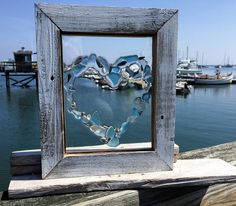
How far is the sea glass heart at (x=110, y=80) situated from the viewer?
151 centimetres

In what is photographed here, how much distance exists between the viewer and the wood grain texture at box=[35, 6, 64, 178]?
1.39 metres

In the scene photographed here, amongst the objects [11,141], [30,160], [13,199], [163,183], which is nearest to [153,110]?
[163,183]

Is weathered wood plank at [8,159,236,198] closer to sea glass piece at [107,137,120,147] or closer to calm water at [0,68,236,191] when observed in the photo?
sea glass piece at [107,137,120,147]

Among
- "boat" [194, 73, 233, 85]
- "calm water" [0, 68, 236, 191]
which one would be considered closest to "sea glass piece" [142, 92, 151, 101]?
"calm water" [0, 68, 236, 191]

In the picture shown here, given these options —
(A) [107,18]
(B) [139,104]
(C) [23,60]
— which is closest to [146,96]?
(B) [139,104]

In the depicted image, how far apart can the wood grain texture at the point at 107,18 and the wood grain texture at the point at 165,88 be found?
2.3 inches

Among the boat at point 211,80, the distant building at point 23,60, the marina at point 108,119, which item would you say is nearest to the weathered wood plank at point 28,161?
the marina at point 108,119

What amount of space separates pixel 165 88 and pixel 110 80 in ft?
0.97

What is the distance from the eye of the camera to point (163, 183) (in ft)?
4.91

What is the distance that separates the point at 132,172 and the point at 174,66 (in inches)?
23.9

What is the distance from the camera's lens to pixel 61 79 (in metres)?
1.45

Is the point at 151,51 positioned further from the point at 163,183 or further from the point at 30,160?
the point at 30,160

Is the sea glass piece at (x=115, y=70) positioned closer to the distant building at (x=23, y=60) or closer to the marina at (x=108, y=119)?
the marina at (x=108, y=119)

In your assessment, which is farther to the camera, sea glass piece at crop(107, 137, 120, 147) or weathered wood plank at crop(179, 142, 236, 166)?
weathered wood plank at crop(179, 142, 236, 166)
